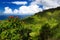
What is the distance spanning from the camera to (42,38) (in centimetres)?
776

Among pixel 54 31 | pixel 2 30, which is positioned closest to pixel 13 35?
pixel 2 30

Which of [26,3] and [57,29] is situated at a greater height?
[26,3]

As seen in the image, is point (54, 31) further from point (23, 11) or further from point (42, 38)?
point (23, 11)

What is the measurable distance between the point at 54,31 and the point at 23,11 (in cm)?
227

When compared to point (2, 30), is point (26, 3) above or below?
above

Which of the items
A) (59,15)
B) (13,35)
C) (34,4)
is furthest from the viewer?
(34,4)

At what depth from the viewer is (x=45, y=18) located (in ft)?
27.6

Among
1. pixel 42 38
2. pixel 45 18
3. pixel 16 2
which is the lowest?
pixel 42 38

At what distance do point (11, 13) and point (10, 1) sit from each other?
1.81 feet

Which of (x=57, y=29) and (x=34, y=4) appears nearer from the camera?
(x=57, y=29)

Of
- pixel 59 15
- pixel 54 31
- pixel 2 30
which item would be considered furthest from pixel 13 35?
pixel 59 15

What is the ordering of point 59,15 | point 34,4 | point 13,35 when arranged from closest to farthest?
point 13,35
point 59,15
point 34,4

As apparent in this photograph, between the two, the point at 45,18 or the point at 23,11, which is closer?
the point at 45,18

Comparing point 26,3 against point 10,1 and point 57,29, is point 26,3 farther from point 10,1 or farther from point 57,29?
point 57,29
